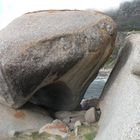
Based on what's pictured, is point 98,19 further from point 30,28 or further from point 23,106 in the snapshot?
point 23,106

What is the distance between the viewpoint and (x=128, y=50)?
1420 cm

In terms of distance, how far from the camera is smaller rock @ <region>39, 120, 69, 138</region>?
13473 millimetres

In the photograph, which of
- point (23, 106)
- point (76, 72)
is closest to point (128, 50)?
point (76, 72)

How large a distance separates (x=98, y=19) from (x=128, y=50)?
1189 millimetres

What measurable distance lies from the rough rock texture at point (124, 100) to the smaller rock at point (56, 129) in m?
1.15

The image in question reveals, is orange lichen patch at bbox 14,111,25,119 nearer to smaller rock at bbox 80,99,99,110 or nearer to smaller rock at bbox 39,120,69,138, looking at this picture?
smaller rock at bbox 39,120,69,138

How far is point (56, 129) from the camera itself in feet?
44.8

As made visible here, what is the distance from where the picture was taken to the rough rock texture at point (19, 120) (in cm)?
1385

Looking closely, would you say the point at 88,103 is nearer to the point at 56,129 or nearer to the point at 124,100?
the point at 56,129

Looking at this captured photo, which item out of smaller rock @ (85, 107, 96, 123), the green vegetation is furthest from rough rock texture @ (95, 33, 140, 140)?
the green vegetation

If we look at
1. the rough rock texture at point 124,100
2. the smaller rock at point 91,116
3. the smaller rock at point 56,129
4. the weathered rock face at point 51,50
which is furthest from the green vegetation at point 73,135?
the weathered rock face at point 51,50

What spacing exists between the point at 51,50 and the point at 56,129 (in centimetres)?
212

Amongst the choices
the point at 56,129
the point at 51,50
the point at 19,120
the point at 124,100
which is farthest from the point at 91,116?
the point at 124,100

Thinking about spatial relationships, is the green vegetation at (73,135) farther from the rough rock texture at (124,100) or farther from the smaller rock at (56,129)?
the rough rock texture at (124,100)
